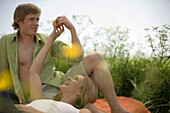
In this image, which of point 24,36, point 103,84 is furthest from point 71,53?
point 24,36

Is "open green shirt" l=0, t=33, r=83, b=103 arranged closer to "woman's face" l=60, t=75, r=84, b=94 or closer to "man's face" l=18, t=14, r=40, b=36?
"man's face" l=18, t=14, r=40, b=36

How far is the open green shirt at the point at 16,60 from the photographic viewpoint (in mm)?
2305

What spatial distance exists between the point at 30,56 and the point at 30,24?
0.38 meters

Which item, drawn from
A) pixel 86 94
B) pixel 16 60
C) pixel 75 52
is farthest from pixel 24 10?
pixel 86 94

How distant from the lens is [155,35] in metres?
3.05

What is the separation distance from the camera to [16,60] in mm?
2363

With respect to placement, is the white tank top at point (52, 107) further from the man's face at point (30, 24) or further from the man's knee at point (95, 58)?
the man's face at point (30, 24)

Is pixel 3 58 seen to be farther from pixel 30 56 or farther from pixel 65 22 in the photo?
pixel 65 22

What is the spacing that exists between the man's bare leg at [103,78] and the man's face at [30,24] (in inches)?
30.7

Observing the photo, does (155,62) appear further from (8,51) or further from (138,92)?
(8,51)

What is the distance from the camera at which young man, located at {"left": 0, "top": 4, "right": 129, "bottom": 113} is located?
2178 millimetres

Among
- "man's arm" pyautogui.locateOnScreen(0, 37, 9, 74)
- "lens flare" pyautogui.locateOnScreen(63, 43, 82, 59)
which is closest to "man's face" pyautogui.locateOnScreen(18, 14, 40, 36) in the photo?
"man's arm" pyautogui.locateOnScreen(0, 37, 9, 74)

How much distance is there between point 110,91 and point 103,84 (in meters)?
0.10

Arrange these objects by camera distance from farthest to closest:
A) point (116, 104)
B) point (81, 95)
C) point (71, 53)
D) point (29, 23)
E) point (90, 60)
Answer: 1. point (29, 23)
2. point (71, 53)
3. point (90, 60)
4. point (116, 104)
5. point (81, 95)
